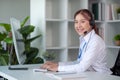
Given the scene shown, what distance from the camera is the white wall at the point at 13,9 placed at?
500 cm

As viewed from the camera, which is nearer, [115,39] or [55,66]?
[55,66]

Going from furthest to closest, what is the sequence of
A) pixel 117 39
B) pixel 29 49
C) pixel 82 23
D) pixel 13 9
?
pixel 13 9 < pixel 117 39 < pixel 29 49 < pixel 82 23

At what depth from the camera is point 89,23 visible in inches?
85.3

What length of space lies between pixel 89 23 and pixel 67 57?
1628 millimetres

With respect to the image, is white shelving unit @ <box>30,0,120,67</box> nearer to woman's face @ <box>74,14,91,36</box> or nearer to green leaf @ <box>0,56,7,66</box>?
green leaf @ <box>0,56,7,66</box>

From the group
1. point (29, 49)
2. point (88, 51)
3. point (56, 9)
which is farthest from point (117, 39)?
point (88, 51)

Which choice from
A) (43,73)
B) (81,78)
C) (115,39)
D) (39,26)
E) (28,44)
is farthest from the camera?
(115,39)

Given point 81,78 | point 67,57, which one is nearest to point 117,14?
point 67,57

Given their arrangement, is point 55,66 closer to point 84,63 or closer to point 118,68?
point 84,63

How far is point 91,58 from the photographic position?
79.4 inches

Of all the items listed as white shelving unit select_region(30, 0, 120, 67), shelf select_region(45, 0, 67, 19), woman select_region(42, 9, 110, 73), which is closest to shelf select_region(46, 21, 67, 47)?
white shelving unit select_region(30, 0, 120, 67)

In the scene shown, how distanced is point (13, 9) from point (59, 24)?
176cm

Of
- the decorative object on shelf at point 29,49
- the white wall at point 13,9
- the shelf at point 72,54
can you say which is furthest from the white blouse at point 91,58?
the white wall at point 13,9

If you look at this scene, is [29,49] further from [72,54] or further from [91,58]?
[91,58]
